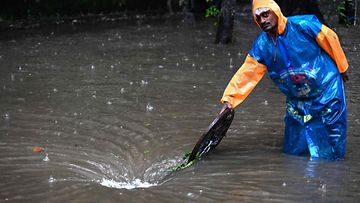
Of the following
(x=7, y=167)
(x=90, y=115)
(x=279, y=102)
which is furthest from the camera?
(x=279, y=102)

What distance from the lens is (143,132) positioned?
21.0 ft

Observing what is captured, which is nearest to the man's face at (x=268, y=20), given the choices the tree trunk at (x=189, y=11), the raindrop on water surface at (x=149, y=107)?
the raindrop on water surface at (x=149, y=107)

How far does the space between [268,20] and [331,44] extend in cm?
60

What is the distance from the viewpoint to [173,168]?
5277mm

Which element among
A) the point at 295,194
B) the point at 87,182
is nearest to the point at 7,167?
the point at 87,182

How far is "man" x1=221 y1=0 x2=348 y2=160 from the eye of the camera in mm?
4980

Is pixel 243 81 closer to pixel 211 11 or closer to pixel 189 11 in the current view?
pixel 211 11

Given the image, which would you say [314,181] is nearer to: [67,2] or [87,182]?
[87,182]

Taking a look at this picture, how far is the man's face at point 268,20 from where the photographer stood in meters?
4.95

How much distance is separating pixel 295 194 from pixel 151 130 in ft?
7.63

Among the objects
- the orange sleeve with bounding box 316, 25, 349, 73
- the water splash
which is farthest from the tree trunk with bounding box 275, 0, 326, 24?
the water splash

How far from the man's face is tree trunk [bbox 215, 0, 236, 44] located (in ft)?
22.9

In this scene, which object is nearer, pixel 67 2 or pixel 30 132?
pixel 30 132

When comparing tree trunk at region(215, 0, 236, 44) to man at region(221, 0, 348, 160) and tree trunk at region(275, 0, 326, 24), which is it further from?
man at region(221, 0, 348, 160)
